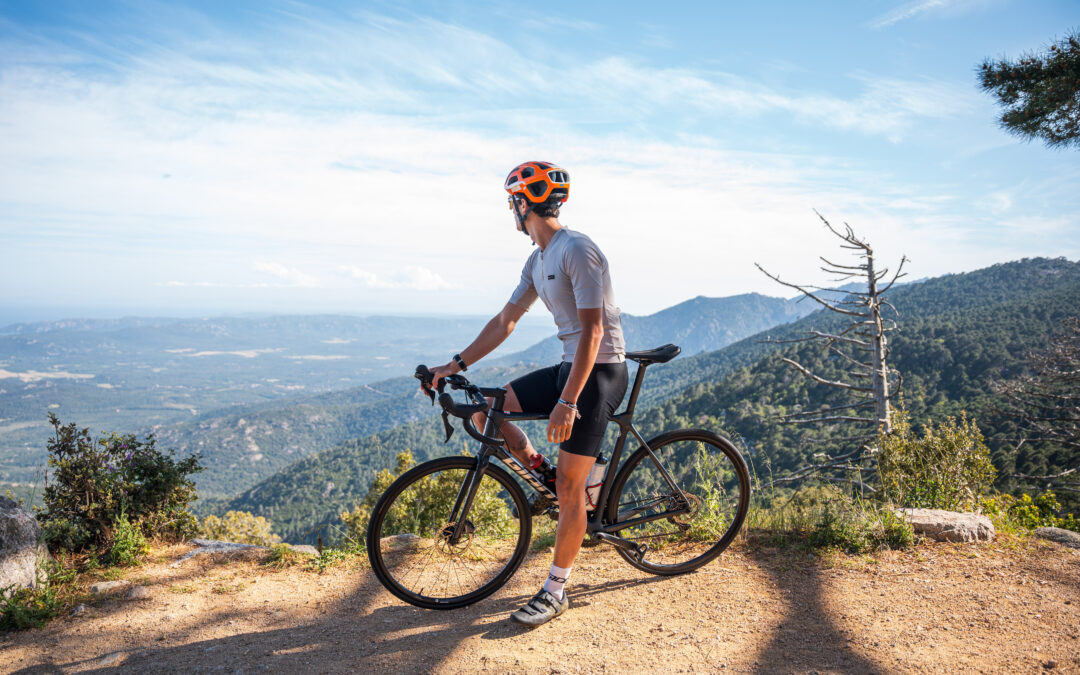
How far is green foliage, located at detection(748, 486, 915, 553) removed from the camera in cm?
407

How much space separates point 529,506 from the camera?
336 cm

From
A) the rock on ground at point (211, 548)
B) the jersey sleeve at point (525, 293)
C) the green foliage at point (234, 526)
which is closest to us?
the jersey sleeve at point (525, 293)

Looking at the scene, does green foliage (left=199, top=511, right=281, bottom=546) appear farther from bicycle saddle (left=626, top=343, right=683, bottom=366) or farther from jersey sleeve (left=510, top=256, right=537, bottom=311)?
bicycle saddle (left=626, top=343, right=683, bottom=366)

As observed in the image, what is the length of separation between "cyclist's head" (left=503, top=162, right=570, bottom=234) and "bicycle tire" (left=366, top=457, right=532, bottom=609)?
1400mm

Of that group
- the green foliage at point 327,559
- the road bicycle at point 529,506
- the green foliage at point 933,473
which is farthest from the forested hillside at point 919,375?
the green foliage at point 327,559

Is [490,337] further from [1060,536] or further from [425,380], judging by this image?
[1060,536]

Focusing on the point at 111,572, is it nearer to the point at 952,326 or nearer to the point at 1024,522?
the point at 1024,522

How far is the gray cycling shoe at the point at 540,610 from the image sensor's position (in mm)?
3080

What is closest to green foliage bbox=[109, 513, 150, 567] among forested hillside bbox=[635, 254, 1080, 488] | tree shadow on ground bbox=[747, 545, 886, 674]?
tree shadow on ground bbox=[747, 545, 886, 674]

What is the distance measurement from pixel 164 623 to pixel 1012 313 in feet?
266

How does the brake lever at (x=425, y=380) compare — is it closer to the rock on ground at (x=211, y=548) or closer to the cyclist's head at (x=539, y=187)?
the cyclist's head at (x=539, y=187)

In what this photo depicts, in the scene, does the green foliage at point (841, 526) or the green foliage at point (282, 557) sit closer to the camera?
the green foliage at point (841, 526)

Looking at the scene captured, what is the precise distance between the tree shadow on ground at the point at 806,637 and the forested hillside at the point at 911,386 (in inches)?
43.9

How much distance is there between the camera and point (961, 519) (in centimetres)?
426
